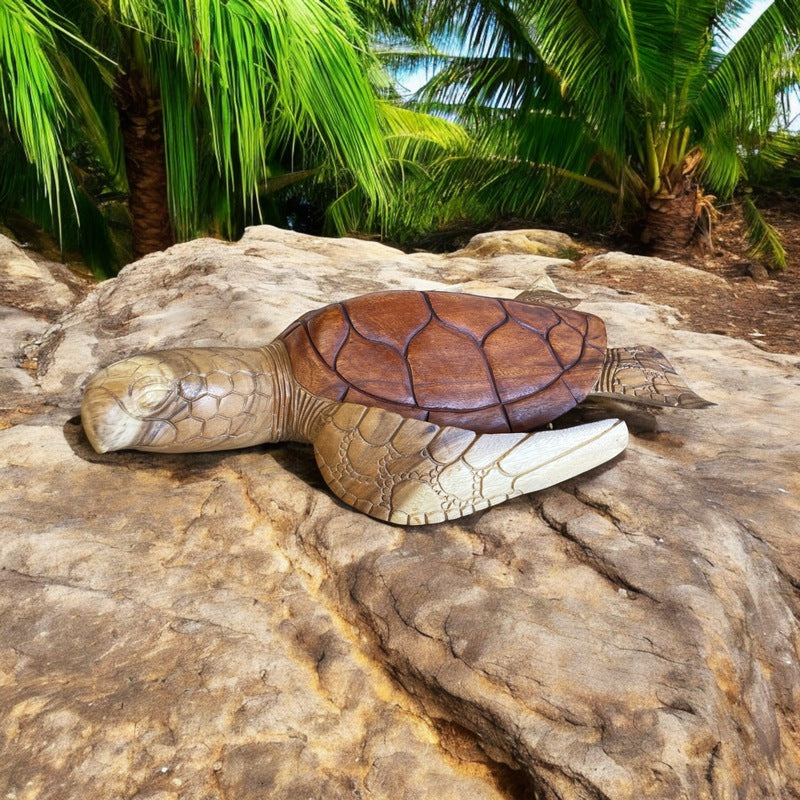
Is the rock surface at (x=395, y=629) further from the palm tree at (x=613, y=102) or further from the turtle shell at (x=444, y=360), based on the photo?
the palm tree at (x=613, y=102)

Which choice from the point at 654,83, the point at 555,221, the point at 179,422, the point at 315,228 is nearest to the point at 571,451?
the point at 179,422

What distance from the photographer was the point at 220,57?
327 centimetres

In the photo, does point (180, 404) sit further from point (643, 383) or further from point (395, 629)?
point (643, 383)

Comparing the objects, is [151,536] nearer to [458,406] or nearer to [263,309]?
[458,406]

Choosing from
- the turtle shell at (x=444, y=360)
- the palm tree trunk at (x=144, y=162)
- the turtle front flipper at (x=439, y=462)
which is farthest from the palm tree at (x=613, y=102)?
the turtle front flipper at (x=439, y=462)

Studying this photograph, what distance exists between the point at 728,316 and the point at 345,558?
3676 mm

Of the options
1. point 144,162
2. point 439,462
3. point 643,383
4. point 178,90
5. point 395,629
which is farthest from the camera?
point 144,162

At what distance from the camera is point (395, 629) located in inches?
66.2

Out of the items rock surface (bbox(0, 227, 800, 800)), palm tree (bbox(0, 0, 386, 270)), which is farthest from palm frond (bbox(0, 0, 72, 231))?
rock surface (bbox(0, 227, 800, 800))

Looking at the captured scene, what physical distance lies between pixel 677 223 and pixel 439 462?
6.10 metres

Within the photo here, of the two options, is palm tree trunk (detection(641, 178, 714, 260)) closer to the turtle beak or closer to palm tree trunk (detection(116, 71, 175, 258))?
palm tree trunk (detection(116, 71, 175, 258))

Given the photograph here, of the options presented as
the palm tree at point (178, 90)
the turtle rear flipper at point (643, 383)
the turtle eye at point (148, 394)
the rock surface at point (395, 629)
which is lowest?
the rock surface at point (395, 629)

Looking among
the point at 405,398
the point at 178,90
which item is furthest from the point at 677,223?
the point at 405,398

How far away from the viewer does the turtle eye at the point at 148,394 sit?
2203mm
